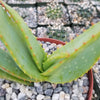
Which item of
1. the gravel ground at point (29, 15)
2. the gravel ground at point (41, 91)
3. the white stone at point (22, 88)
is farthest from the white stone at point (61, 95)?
the gravel ground at point (29, 15)

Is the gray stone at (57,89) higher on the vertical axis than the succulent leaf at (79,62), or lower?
lower

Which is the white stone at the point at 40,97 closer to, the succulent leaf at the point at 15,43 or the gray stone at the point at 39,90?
the gray stone at the point at 39,90

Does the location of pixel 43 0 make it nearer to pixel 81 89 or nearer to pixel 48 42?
pixel 48 42

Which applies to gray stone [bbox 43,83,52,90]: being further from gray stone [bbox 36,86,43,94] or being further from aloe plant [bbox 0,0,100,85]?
aloe plant [bbox 0,0,100,85]

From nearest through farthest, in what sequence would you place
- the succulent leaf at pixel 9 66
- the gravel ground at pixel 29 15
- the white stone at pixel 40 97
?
the succulent leaf at pixel 9 66
the white stone at pixel 40 97
the gravel ground at pixel 29 15

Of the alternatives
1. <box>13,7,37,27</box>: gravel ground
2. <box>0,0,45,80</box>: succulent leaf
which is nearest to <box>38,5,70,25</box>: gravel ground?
<box>13,7,37,27</box>: gravel ground

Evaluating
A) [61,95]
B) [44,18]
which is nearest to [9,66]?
[61,95]

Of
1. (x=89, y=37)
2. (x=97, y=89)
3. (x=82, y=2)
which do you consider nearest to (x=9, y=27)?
(x=89, y=37)

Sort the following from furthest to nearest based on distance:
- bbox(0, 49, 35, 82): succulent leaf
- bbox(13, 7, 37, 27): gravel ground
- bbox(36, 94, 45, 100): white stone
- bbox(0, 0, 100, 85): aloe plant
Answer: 1. bbox(13, 7, 37, 27): gravel ground
2. bbox(36, 94, 45, 100): white stone
3. bbox(0, 49, 35, 82): succulent leaf
4. bbox(0, 0, 100, 85): aloe plant
